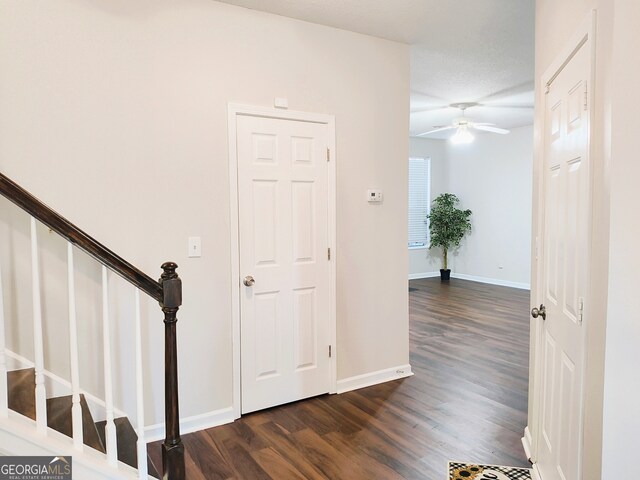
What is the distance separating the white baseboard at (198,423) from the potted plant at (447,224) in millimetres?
6541

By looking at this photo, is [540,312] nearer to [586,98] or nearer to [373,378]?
[586,98]

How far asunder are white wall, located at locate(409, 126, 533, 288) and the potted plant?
196 millimetres

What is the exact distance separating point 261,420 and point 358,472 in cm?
87

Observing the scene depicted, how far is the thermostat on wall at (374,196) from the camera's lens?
3447 millimetres

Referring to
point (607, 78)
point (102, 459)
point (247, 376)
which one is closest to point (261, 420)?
point (247, 376)

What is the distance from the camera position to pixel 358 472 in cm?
230

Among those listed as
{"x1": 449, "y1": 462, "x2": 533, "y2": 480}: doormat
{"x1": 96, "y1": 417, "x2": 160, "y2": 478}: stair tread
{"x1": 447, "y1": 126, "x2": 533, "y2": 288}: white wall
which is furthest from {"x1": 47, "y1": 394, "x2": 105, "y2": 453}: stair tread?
{"x1": 447, "y1": 126, "x2": 533, "y2": 288}: white wall

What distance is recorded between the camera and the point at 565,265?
1826mm

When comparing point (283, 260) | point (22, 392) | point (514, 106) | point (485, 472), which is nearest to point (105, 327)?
point (22, 392)

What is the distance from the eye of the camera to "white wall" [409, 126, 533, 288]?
7628 millimetres

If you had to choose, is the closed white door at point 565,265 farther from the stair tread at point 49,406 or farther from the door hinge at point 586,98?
the stair tread at point 49,406

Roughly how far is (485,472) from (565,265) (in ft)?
4.08

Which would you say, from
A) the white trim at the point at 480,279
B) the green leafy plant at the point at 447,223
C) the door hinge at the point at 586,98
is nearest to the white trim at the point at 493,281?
the white trim at the point at 480,279

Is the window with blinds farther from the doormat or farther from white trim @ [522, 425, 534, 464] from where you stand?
the doormat
